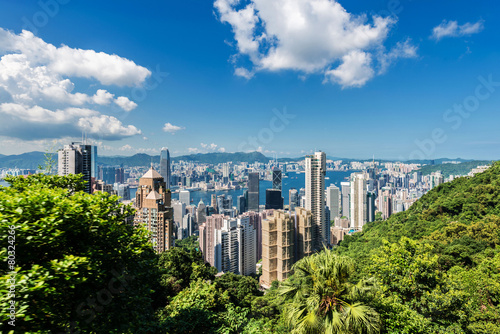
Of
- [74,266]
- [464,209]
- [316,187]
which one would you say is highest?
[74,266]

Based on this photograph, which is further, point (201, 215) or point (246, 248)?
point (201, 215)

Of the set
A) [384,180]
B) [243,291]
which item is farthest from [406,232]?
[384,180]

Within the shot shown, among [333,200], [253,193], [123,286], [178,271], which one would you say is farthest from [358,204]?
[123,286]

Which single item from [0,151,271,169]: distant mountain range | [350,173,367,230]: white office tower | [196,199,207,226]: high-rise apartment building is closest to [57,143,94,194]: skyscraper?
[196,199,207,226]: high-rise apartment building

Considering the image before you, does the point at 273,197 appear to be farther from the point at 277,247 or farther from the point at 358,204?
the point at 277,247

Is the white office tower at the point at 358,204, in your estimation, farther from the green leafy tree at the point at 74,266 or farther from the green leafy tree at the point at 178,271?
the green leafy tree at the point at 74,266

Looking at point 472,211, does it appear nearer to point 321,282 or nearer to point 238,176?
point 321,282

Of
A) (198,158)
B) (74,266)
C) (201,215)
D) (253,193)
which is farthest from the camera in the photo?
(198,158)

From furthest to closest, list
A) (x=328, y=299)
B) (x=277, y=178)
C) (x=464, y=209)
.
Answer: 1. (x=277, y=178)
2. (x=464, y=209)
3. (x=328, y=299)
